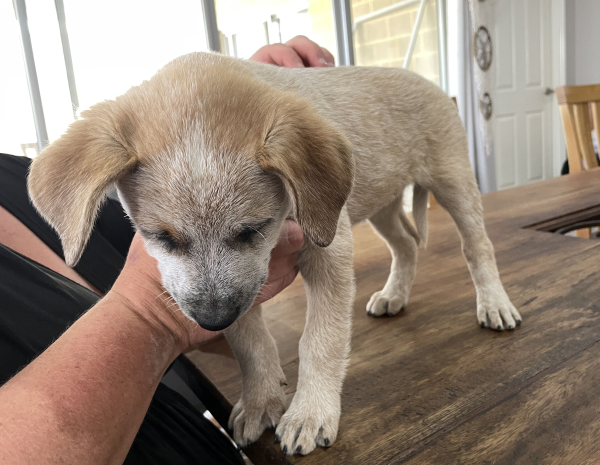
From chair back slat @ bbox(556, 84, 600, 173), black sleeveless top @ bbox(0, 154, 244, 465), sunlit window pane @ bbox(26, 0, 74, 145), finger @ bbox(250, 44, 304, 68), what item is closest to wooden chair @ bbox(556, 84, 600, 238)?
chair back slat @ bbox(556, 84, 600, 173)

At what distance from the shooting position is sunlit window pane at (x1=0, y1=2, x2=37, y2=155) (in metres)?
3.86

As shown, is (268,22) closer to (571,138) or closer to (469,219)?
(571,138)

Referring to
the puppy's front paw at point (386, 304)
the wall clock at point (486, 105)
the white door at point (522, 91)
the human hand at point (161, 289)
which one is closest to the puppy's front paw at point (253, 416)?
the human hand at point (161, 289)

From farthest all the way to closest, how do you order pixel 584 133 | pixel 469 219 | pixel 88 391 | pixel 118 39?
1. pixel 118 39
2. pixel 584 133
3. pixel 469 219
4. pixel 88 391

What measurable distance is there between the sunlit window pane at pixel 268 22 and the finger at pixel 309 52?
13.3 feet

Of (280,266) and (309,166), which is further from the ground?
(309,166)

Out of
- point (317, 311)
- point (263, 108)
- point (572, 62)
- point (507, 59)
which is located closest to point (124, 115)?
point (263, 108)

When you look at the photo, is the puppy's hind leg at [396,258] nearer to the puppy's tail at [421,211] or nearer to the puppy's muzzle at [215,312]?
the puppy's tail at [421,211]

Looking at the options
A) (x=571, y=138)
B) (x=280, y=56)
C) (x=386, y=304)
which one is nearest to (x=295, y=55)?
(x=280, y=56)

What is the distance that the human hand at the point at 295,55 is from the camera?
5.65ft

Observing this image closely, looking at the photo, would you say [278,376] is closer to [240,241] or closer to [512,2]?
[240,241]

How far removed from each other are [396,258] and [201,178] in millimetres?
976

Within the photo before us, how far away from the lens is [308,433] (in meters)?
0.92

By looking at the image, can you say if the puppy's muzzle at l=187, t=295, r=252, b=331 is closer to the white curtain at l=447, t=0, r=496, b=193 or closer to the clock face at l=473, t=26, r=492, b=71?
the white curtain at l=447, t=0, r=496, b=193
